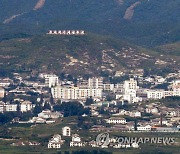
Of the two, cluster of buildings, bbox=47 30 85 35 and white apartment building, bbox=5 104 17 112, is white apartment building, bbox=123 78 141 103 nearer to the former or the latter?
white apartment building, bbox=5 104 17 112

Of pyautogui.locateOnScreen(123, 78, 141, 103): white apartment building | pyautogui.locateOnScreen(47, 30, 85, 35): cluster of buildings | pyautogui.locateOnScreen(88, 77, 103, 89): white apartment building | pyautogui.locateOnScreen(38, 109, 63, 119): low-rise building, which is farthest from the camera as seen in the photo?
pyautogui.locateOnScreen(47, 30, 85, 35): cluster of buildings

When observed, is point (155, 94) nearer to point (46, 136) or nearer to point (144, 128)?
point (144, 128)

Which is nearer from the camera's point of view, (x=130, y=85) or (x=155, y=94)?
(x=155, y=94)

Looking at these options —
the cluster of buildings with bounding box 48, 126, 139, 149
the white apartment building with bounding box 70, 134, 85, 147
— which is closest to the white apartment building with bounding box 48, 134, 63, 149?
the cluster of buildings with bounding box 48, 126, 139, 149

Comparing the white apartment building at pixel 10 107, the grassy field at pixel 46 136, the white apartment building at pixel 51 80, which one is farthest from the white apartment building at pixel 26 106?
the white apartment building at pixel 51 80

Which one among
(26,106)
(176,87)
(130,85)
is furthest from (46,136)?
(130,85)

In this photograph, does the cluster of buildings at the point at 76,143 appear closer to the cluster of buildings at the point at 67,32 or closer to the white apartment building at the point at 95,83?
the white apartment building at the point at 95,83

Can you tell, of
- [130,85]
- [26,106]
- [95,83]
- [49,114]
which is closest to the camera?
[49,114]

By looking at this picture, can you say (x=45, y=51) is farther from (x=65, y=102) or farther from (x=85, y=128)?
(x=85, y=128)

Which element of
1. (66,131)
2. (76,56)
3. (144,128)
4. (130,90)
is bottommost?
(66,131)
